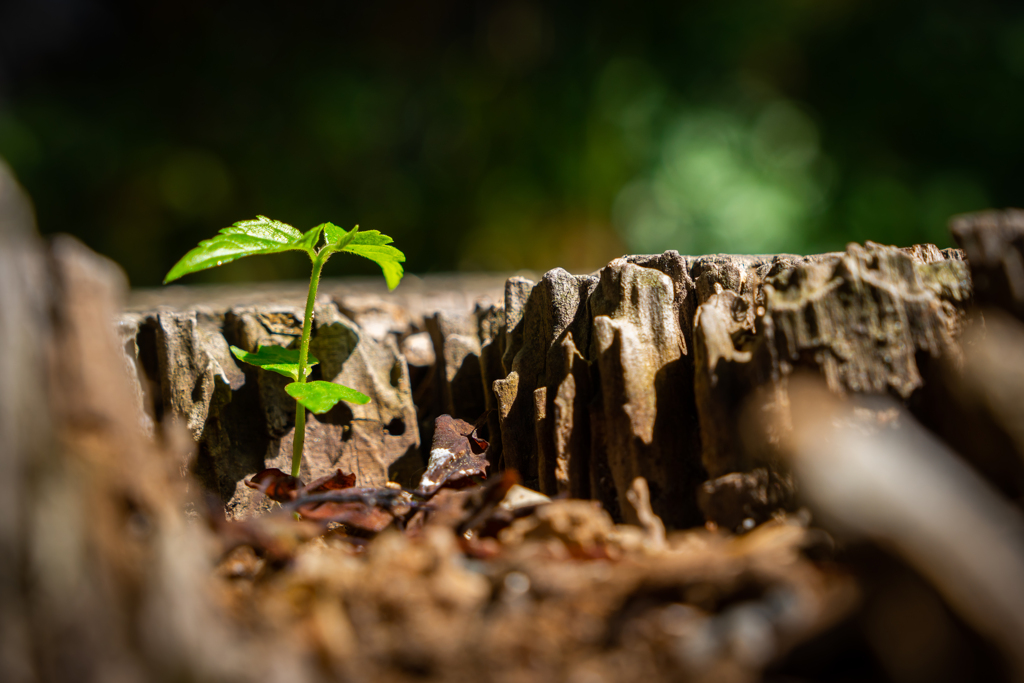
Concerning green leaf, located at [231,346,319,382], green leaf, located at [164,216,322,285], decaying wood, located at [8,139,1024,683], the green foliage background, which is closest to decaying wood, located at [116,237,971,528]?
decaying wood, located at [8,139,1024,683]

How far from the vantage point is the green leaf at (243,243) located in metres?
0.88

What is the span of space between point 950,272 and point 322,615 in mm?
1012

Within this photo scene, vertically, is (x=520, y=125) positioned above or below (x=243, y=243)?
above

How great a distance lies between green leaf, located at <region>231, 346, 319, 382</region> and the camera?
3.67 feet

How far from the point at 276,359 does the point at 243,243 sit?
262 mm

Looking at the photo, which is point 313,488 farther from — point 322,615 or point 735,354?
point 735,354

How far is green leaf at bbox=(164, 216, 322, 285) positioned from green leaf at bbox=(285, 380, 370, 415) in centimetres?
23

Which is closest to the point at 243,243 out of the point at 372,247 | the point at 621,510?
the point at 372,247

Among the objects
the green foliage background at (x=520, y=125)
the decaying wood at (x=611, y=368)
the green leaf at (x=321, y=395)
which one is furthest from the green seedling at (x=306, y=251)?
the green foliage background at (x=520, y=125)

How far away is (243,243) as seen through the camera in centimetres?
97

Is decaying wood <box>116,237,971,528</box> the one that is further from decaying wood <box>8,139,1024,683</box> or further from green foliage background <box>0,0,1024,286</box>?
green foliage background <box>0,0,1024,286</box>

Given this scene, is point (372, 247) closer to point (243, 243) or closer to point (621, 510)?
point (243, 243)

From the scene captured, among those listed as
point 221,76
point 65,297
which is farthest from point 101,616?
point 221,76

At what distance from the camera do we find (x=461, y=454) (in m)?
1.15
